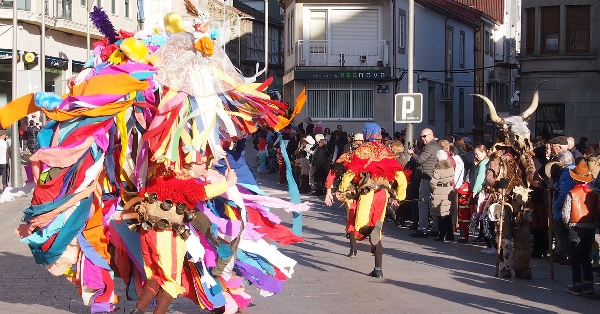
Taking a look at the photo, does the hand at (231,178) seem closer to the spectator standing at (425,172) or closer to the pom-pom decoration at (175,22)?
the pom-pom decoration at (175,22)

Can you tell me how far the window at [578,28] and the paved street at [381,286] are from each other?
674 inches

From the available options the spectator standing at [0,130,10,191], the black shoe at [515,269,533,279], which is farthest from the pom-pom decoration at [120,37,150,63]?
the spectator standing at [0,130,10,191]

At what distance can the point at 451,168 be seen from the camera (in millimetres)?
15844

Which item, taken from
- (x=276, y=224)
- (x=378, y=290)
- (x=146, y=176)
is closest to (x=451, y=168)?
(x=378, y=290)

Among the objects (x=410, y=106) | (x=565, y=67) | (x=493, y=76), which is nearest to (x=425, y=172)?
(x=410, y=106)

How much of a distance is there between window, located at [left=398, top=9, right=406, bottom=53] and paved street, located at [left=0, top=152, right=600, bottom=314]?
23589 mm

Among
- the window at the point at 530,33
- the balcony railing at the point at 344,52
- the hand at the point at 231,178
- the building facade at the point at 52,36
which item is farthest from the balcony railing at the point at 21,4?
the hand at the point at 231,178

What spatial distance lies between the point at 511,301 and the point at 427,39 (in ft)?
107

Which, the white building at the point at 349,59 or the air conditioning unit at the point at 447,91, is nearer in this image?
the white building at the point at 349,59

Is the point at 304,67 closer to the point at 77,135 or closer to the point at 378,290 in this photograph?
the point at 378,290

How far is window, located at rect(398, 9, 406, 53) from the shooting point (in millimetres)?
38456

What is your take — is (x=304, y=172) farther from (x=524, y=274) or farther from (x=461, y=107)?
(x=461, y=107)

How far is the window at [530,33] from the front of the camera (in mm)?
31781

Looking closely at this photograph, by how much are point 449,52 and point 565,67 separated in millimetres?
15239
